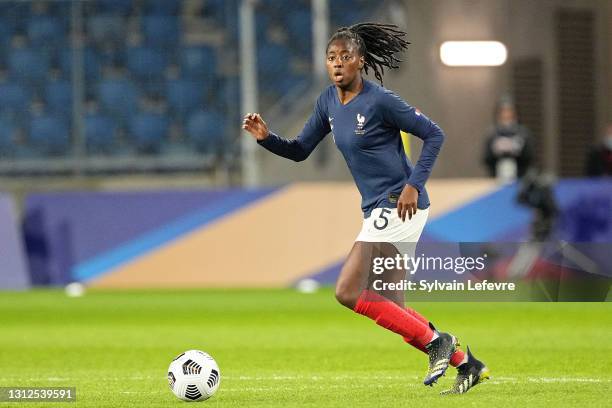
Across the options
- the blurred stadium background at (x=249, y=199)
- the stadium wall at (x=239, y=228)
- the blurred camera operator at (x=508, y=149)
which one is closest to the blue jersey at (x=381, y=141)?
the blurred stadium background at (x=249, y=199)

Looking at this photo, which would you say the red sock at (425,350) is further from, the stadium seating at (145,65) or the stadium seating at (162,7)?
the stadium seating at (162,7)

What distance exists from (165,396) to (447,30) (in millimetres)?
13165

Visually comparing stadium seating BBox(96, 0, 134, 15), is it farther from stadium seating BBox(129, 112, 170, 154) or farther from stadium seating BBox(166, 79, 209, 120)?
stadium seating BBox(129, 112, 170, 154)

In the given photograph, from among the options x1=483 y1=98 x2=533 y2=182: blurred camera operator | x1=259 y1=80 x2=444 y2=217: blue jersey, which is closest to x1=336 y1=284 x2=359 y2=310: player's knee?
x1=259 y1=80 x2=444 y2=217: blue jersey

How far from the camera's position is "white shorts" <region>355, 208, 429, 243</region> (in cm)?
649

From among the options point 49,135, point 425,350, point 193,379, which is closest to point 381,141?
point 425,350

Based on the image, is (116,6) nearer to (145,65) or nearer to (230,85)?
(145,65)

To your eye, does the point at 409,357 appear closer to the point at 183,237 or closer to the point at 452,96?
the point at 183,237

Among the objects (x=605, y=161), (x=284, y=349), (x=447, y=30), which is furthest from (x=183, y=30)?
(x=284, y=349)

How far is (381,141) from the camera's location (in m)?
6.50

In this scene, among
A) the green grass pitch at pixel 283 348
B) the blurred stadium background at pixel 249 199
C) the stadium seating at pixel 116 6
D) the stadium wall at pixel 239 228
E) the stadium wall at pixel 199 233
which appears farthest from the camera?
the stadium seating at pixel 116 6

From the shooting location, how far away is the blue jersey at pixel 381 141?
6418mm

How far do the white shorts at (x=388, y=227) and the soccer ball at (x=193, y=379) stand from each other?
103cm

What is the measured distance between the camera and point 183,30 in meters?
19.4
